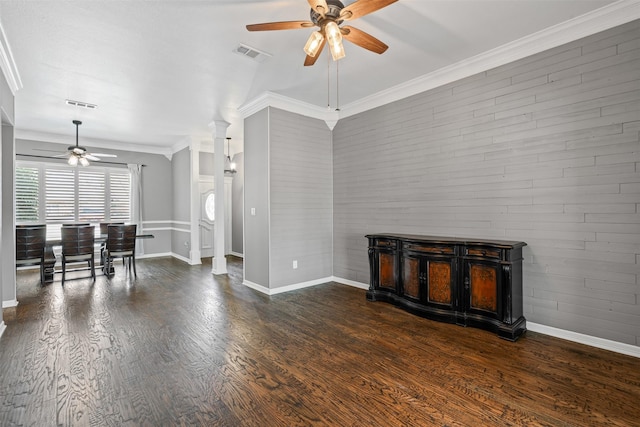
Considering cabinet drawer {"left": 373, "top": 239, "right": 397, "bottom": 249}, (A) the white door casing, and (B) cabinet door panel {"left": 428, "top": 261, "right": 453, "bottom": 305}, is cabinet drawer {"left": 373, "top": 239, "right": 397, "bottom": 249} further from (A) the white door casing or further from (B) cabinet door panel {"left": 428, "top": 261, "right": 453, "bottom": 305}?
(A) the white door casing

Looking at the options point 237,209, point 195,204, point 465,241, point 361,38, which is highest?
point 361,38

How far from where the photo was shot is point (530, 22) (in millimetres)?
2871

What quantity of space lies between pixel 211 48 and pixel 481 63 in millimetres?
3069

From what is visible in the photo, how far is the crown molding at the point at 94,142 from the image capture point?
260 inches

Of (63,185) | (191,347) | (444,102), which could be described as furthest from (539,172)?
(63,185)

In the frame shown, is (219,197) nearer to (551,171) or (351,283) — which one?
(351,283)

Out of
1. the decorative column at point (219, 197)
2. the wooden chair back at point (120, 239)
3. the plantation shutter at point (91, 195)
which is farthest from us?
the plantation shutter at point (91, 195)

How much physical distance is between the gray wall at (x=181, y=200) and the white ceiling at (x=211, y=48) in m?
2.56

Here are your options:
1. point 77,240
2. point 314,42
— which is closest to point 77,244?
point 77,240

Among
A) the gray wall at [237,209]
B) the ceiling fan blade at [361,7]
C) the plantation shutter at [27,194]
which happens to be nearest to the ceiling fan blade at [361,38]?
the ceiling fan blade at [361,7]

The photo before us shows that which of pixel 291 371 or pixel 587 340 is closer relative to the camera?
pixel 291 371

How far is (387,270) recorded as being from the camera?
4.09m

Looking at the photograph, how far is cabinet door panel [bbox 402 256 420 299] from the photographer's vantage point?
3.68m

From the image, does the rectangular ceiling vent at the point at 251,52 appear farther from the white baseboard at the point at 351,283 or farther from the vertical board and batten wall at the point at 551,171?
the white baseboard at the point at 351,283
